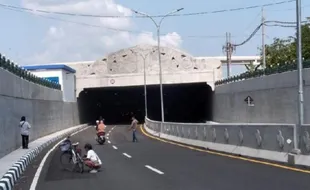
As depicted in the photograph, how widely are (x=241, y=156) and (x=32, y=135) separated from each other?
18508 mm

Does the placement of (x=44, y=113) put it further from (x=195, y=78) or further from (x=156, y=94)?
(x=156, y=94)

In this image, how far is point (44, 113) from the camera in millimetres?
43094

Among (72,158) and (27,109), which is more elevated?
(27,109)

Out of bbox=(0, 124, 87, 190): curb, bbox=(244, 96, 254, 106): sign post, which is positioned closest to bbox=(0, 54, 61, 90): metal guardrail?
bbox=(0, 124, 87, 190): curb

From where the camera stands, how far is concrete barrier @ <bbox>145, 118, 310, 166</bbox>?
17172 millimetres

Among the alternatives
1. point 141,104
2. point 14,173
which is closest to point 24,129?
point 14,173

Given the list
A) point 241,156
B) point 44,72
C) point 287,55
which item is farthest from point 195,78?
point 241,156

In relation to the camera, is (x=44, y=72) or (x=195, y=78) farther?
(x=195, y=78)

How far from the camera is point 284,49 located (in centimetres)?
7600

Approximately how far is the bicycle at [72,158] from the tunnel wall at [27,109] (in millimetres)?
5056

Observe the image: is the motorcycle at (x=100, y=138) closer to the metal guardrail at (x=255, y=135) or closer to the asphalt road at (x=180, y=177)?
the metal guardrail at (x=255, y=135)

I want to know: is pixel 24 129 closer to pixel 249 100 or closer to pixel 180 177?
pixel 180 177

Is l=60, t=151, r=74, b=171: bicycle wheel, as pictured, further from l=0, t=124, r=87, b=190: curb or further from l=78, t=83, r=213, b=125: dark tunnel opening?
l=78, t=83, r=213, b=125: dark tunnel opening

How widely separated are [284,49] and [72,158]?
62.0 m
